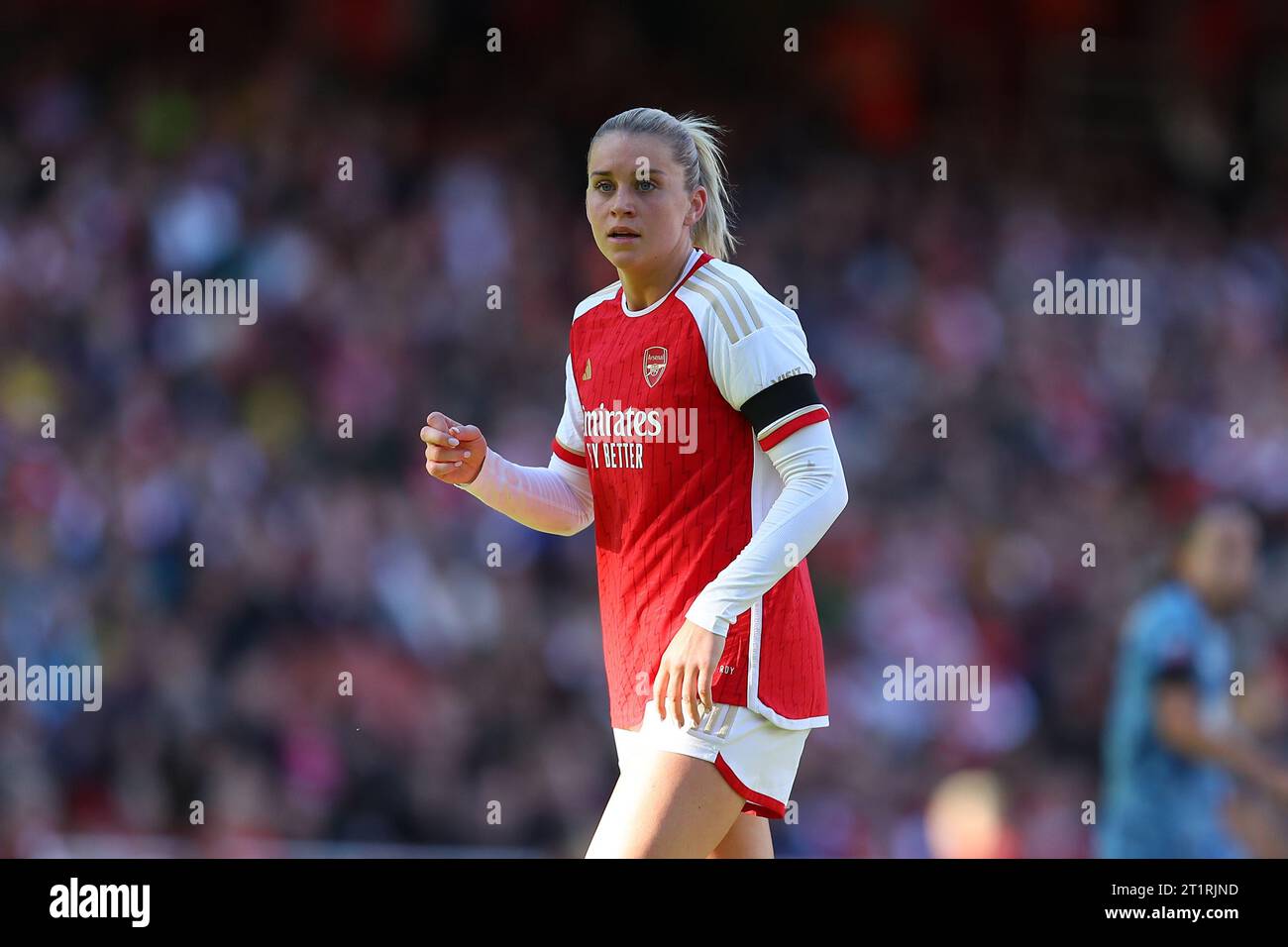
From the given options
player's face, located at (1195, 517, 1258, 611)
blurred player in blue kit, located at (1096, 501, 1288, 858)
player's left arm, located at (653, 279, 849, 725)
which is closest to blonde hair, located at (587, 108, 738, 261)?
player's left arm, located at (653, 279, 849, 725)

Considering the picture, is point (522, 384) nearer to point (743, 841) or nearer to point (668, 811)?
point (743, 841)

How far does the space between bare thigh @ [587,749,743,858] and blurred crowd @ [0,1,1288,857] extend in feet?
10.6

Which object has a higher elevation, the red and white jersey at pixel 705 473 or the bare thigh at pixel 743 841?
the red and white jersey at pixel 705 473

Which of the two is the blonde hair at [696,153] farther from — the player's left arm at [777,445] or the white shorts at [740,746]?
the white shorts at [740,746]

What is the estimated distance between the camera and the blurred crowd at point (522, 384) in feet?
24.4

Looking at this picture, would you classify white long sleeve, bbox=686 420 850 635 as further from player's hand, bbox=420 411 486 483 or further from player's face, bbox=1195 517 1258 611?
player's face, bbox=1195 517 1258 611

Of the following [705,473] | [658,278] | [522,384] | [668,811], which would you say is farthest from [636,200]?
[522,384]

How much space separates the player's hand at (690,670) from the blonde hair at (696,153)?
3.08ft

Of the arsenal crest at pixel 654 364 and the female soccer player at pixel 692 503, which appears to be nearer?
the female soccer player at pixel 692 503

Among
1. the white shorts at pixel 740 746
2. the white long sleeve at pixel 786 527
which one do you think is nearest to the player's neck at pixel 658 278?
the white long sleeve at pixel 786 527

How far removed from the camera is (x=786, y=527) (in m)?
3.02

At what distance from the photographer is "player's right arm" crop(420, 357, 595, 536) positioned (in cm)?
344
